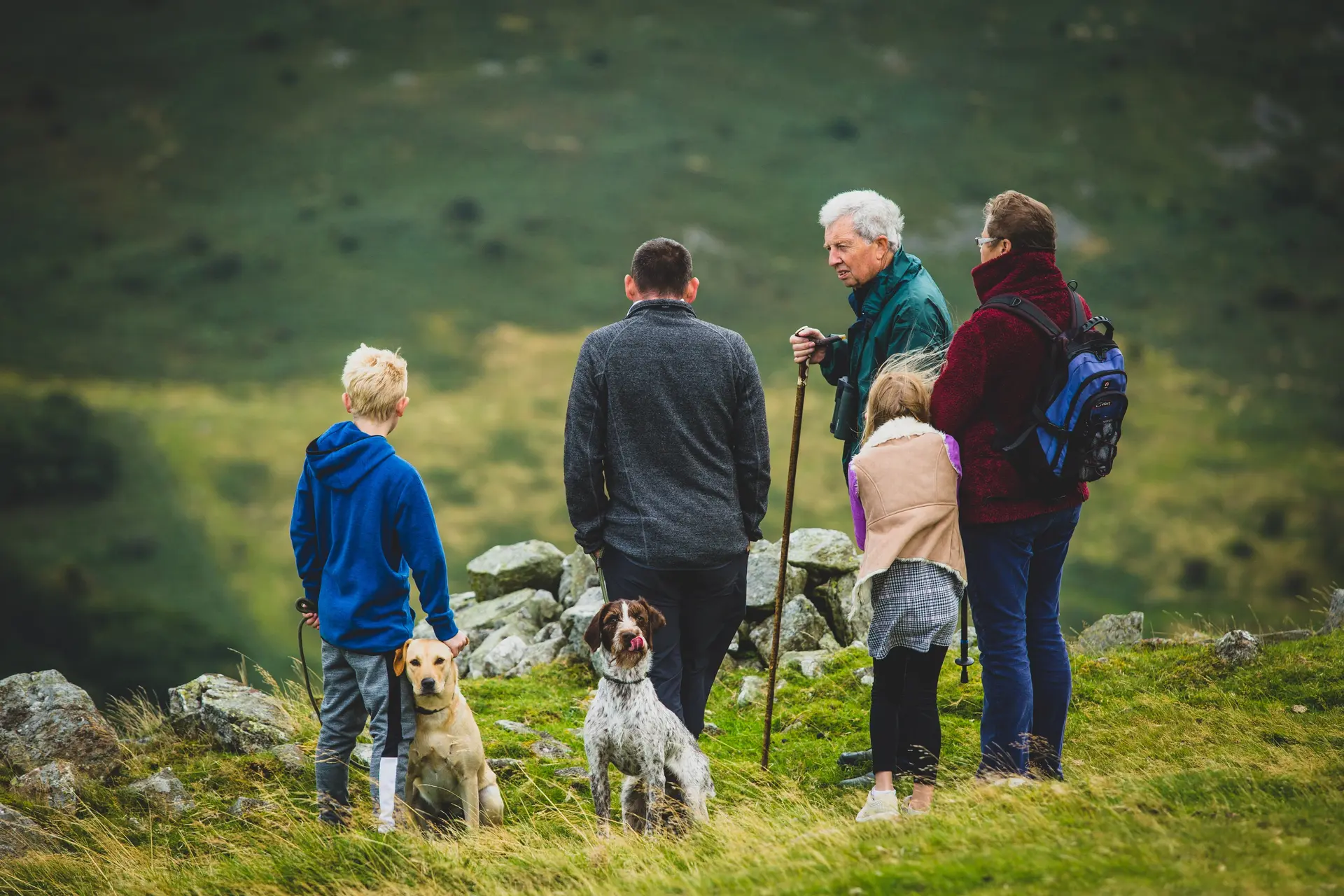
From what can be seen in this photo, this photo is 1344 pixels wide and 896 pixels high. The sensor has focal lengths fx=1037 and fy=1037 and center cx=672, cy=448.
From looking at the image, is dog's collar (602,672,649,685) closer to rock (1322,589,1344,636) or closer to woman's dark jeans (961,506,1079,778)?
woman's dark jeans (961,506,1079,778)

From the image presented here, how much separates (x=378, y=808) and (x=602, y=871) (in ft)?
3.80

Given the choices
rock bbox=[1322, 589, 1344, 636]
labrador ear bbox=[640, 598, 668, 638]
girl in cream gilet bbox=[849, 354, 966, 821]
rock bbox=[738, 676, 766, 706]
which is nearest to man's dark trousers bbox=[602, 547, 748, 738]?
labrador ear bbox=[640, 598, 668, 638]

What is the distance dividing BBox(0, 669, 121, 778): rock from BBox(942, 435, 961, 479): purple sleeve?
5956 millimetres

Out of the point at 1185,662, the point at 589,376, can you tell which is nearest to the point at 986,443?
the point at 589,376

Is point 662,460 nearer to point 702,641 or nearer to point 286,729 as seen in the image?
point 702,641

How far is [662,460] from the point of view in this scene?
4641 millimetres

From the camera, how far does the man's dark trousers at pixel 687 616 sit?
470 centimetres

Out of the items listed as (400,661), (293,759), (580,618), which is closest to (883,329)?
(400,661)

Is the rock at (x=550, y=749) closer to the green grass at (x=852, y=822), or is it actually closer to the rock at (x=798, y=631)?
the green grass at (x=852, y=822)

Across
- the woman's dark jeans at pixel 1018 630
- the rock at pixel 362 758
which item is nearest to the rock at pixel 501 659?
the rock at pixel 362 758

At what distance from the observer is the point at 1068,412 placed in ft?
14.1

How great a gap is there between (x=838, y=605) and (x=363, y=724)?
5.94 m

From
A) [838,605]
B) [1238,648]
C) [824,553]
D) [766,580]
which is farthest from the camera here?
[824,553]

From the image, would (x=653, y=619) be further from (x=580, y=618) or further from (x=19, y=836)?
(x=580, y=618)
